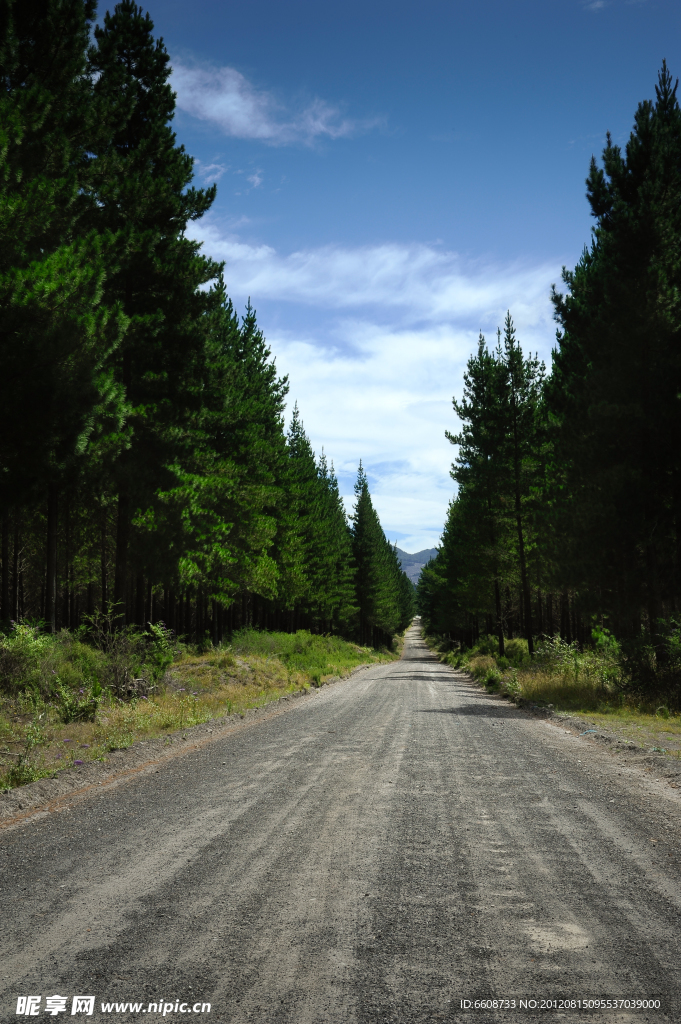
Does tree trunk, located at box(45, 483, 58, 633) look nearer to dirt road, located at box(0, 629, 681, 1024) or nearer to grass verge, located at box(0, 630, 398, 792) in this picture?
grass verge, located at box(0, 630, 398, 792)

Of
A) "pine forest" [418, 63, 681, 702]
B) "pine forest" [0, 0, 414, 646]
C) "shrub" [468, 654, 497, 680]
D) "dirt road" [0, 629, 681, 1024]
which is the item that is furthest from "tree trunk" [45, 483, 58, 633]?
"shrub" [468, 654, 497, 680]

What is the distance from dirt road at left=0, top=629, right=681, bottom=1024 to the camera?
2.63 metres

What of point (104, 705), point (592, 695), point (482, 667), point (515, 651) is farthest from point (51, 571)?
point (515, 651)

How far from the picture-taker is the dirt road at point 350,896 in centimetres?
263

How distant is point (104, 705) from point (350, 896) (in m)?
9.44

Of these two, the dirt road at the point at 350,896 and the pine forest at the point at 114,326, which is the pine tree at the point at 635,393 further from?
the pine forest at the point at 114,326

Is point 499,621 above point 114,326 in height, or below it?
below

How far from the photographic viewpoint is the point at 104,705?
1170 cm

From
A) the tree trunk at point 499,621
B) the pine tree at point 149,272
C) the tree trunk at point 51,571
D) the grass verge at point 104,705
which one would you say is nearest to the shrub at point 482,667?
the tree trunk at point 499,621

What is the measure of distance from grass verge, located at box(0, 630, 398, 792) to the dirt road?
1640 millimetres

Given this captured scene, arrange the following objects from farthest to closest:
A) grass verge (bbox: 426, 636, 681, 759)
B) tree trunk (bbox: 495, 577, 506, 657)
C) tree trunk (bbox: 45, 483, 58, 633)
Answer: tree trunk (bbox: 495, 577, 506, 657) → tree trunk (bbox: 45, 483, 58, 633) → grass verge (bbox: 426, 636, 681, 759)

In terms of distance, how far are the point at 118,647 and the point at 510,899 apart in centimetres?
1115

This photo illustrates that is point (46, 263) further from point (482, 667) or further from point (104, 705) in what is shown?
point (482, 667)

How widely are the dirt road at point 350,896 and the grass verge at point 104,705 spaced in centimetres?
164
